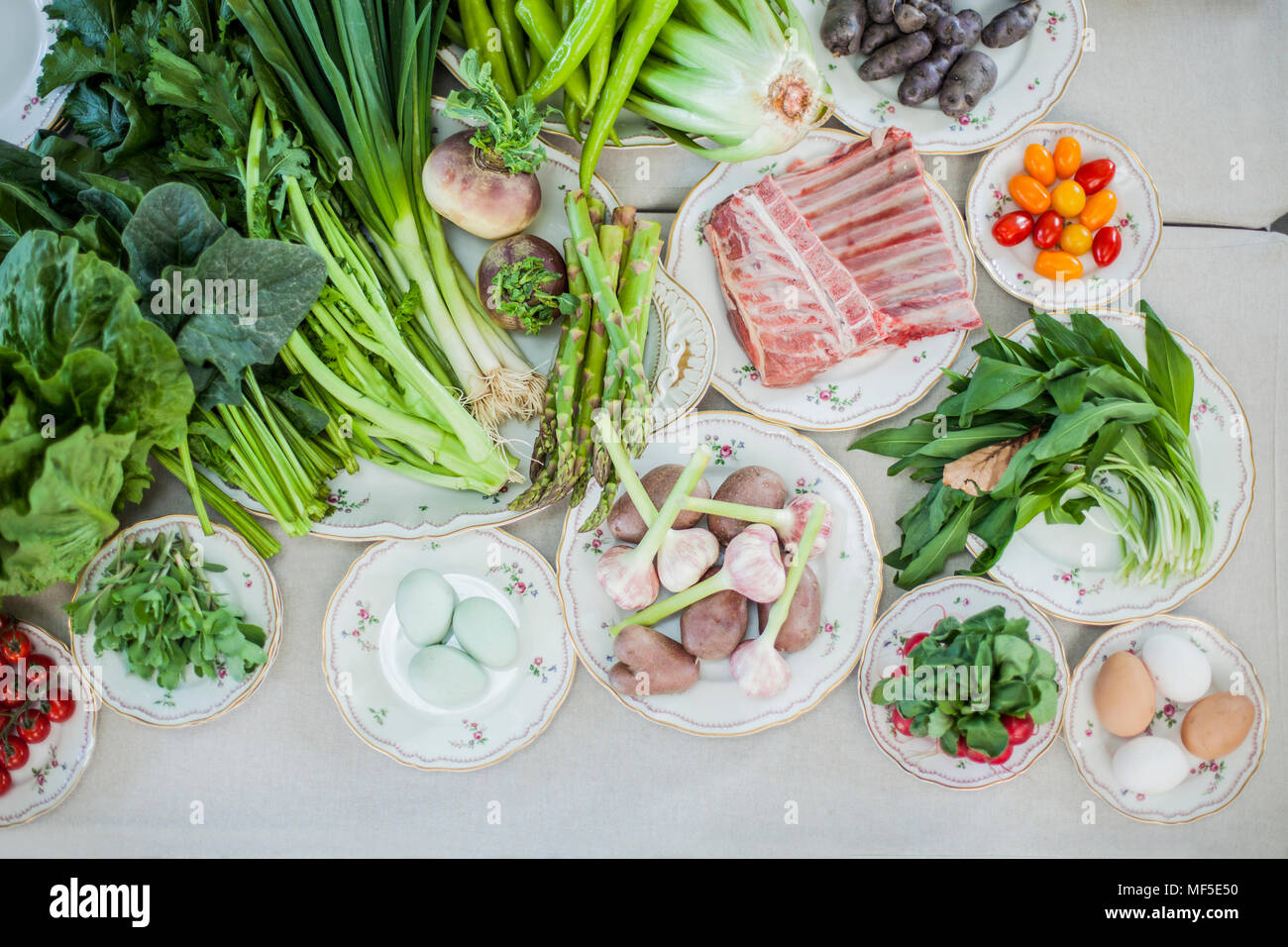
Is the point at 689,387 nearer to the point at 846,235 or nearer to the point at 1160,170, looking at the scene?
the point at 846,235

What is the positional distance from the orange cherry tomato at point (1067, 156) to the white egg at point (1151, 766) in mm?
1013

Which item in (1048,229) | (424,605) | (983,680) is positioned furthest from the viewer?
(1048,229)

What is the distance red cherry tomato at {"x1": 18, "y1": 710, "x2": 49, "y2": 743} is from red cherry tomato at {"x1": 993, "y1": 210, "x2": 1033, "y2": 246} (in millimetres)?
1873

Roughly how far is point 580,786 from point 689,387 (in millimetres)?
726

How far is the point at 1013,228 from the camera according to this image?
1481 millimetres

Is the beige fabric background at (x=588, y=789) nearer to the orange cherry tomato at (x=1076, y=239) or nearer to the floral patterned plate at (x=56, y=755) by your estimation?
the floral patterned plate at (x=56, y=755)

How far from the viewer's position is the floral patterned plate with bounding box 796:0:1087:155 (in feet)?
4.95

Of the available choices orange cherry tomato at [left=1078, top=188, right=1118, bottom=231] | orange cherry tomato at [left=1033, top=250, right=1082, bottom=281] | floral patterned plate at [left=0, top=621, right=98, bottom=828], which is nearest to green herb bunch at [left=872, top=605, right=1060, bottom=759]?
orange cherry tomato at [left=1033, top=250, right=1082, bottom=281]

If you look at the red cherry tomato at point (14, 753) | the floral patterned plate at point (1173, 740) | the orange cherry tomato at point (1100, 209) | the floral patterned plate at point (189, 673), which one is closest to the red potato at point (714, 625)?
the floral patterned plate at point (1173, 740)

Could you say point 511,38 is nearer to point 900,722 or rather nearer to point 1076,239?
point 1076,239

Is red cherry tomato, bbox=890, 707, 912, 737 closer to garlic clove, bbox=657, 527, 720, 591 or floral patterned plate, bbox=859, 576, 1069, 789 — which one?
floral patterned plate, bbox=859, 576, 1069, 789

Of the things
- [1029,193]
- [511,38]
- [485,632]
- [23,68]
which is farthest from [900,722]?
[23,68]

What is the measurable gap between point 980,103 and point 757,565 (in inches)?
37.5

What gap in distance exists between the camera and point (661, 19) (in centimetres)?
134
